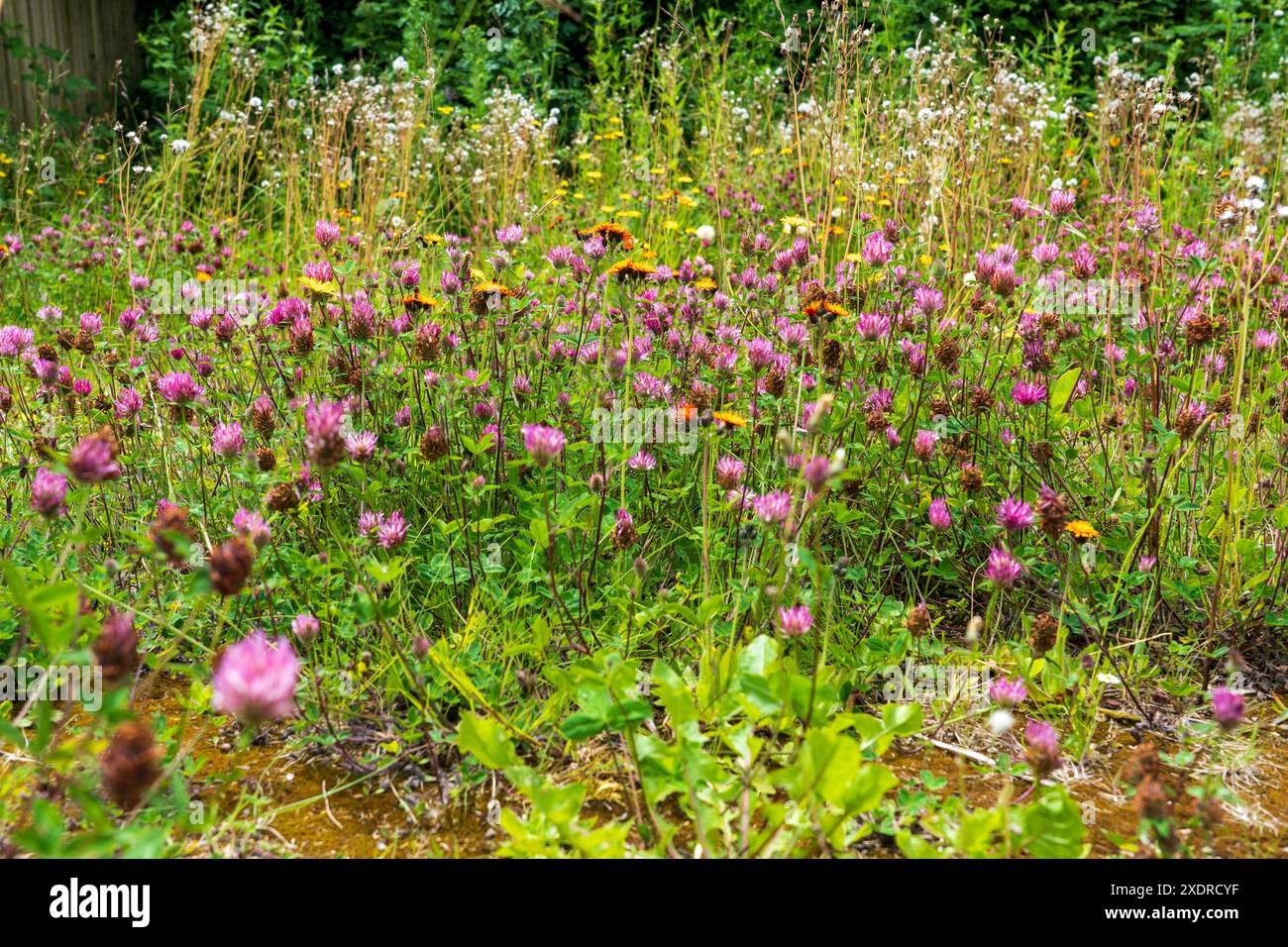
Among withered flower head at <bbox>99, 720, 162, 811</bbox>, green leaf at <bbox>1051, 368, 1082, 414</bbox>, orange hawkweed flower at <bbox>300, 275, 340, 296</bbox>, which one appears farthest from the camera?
green leaf at <bbox>1051, 368, 1082, 414</bbox>

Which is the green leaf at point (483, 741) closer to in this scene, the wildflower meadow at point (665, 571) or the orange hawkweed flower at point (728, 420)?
the wildflower meadow at point (665, 571)

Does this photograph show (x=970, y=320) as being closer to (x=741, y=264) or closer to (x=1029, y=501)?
(x=1029, y=501)

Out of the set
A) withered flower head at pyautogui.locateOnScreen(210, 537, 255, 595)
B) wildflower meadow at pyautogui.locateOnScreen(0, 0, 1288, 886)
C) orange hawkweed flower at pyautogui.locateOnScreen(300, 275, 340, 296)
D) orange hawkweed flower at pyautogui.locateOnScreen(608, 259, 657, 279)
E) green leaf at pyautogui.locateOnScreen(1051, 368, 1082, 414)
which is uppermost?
orange hawkweed flower at pyautogui.locateOnScreen(608, 259, 657, 279)

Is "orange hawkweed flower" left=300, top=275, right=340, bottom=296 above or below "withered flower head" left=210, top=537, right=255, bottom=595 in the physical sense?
above

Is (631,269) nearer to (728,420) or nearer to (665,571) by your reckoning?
(728,420)

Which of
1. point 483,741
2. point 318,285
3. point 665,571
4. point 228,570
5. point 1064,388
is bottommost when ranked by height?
point 665,571

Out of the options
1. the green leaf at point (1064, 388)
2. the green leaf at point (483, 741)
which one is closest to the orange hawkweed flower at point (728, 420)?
the green leaf at point (483, 741)

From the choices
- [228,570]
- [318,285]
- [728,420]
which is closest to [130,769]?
[228,570]

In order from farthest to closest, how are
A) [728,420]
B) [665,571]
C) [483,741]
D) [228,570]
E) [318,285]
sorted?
1. [665,571]
2. [318,285]
3. [728,420]
4. [483,741]
5. [228,570]

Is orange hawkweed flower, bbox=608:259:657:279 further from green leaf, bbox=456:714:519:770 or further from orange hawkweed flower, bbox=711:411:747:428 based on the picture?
green leaf, bbox=456:714:519:770

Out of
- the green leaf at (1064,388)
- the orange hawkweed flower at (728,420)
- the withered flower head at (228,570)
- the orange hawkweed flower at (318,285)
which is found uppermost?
the orange hawkweed flower at (318,285)

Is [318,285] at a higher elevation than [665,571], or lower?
higher

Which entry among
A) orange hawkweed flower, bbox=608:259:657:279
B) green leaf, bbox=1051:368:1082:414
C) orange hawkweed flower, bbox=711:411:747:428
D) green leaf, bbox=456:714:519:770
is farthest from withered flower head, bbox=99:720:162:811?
green leaf, bbox=1051:368:1082:414

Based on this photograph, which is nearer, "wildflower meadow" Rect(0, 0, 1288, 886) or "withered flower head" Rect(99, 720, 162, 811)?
"withered flower head" Rect(99, 720, 162, 811)
